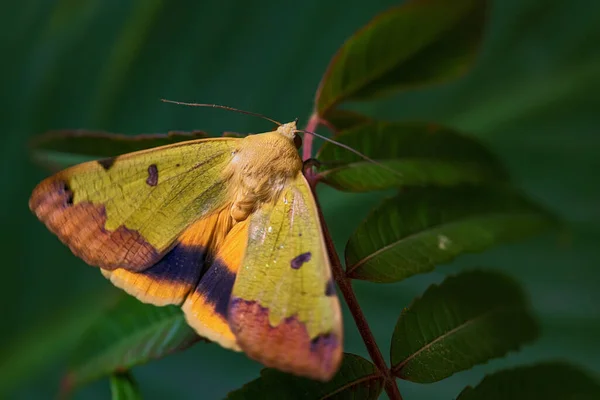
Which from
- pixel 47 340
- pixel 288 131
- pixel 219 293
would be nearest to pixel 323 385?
pixel 219 293

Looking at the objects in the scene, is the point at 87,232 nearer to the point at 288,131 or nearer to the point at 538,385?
the point at 288,131

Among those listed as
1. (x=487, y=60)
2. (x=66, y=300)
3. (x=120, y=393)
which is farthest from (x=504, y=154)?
(x=66, y=300)

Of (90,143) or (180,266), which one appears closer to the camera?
(180,266)

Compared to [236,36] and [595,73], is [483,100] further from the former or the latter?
[236,36]

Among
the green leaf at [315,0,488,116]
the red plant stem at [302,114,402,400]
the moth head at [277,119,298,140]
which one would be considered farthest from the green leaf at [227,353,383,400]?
the green leaf at [315,0,488,116]

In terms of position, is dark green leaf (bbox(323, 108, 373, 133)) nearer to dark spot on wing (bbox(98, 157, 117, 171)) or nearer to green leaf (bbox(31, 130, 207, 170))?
green leaf (bbox(31, 130, 207, 170))

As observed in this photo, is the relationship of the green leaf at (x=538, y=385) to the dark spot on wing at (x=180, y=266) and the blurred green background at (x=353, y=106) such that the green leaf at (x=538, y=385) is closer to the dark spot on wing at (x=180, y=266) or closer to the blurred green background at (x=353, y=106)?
the dark spot on wing at (x=180, y=266)

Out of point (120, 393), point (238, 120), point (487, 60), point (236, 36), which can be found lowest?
point (120, 393)
